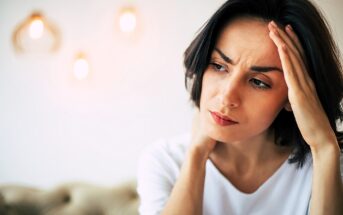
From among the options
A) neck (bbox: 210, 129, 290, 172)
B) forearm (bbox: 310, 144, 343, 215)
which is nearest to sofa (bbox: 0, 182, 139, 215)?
neck (bbox: 210, 129, 290, 172)

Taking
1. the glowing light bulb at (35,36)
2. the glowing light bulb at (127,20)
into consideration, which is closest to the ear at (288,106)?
the glowing light bulb at (127,20)

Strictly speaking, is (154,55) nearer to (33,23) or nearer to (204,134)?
(33,23)

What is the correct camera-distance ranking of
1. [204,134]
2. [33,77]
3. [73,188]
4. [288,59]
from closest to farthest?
[288,59] → [204,134] → [73,188] → [33,77]

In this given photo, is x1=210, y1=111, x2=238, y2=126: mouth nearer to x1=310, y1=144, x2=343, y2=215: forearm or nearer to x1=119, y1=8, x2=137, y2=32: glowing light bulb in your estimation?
x1=310, y1=144, x2=343, y2=215: forearm

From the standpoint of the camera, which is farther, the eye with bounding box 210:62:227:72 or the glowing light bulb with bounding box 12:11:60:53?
the glowing light bulb with bounding box 12:11:60:53

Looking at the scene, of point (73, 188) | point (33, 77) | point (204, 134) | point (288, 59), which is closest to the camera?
point (288, 59)

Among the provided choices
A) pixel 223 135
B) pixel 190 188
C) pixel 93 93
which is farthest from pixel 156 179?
pixel 93 93

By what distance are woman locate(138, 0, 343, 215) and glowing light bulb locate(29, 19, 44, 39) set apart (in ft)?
2.64

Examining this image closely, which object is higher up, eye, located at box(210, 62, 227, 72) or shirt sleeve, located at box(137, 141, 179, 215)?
eye, located at box(210, 62, 227, 72)

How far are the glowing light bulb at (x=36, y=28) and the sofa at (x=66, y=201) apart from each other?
61 centimetres

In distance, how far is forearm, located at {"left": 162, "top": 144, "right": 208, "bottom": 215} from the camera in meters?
1.01

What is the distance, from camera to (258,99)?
0.99 metres

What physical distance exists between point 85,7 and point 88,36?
0.12 m

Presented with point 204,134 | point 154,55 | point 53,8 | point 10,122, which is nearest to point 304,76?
point 204,134
